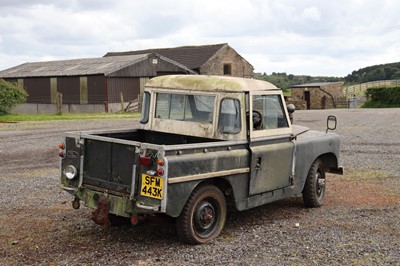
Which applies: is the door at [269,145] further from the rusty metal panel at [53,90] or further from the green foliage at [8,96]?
the rusty metal panel at [53,90]

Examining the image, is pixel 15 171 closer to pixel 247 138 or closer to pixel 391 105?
pixel 247 138

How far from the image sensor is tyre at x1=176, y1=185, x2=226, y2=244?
21.0 ft

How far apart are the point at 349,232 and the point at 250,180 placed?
1561 millimetres

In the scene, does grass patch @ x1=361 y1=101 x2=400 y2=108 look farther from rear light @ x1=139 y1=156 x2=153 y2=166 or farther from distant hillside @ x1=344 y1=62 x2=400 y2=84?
rear light @ x1=139 y1=156 x2=153 y2=166

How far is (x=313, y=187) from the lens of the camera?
856cm

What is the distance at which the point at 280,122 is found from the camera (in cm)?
788

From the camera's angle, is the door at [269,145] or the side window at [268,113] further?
the side window at [268,113]

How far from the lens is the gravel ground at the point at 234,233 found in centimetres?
613

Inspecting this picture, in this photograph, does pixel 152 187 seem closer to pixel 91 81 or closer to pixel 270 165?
pixel 270 165

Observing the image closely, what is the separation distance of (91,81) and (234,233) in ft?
111

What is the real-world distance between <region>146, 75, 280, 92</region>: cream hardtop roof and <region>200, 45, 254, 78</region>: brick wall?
4141 centimetres

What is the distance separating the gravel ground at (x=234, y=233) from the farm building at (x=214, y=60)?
3927cm

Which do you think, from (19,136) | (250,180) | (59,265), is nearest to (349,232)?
(250,180)

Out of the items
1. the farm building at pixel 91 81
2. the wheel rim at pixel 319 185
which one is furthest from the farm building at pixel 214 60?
the wheel rim at pixel 319 185
